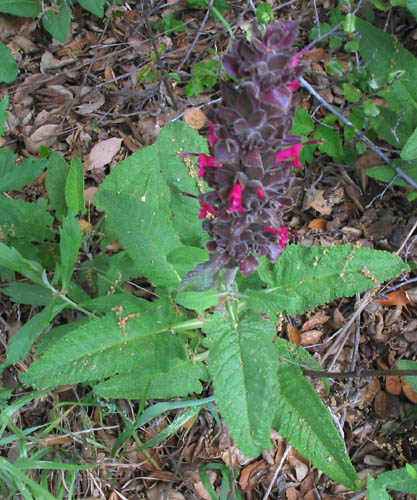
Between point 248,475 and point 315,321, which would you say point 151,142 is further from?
point 248,475

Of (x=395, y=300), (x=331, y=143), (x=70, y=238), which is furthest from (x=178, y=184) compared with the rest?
(x=395, y=300)

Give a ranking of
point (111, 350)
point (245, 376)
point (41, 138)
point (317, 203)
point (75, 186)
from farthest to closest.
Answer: point (41, 138) → point (317, 203) → point (75, 186) → point (111, 350) → point (245, 376)

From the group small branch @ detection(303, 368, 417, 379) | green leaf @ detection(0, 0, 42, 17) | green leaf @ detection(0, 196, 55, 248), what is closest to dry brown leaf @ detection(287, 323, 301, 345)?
small branch @ detection(303, 368, 417, 379)

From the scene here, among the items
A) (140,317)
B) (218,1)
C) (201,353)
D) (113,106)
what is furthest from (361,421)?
(218,1)

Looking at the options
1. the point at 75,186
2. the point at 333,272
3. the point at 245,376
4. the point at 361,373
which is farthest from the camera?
the point at 75,186

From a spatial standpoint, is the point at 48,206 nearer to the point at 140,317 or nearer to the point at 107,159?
the point at 107,159

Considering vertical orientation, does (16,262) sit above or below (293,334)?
above

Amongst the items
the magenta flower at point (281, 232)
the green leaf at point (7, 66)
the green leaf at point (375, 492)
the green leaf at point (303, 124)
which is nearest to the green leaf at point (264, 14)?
the green leaf at point (303, 124)
